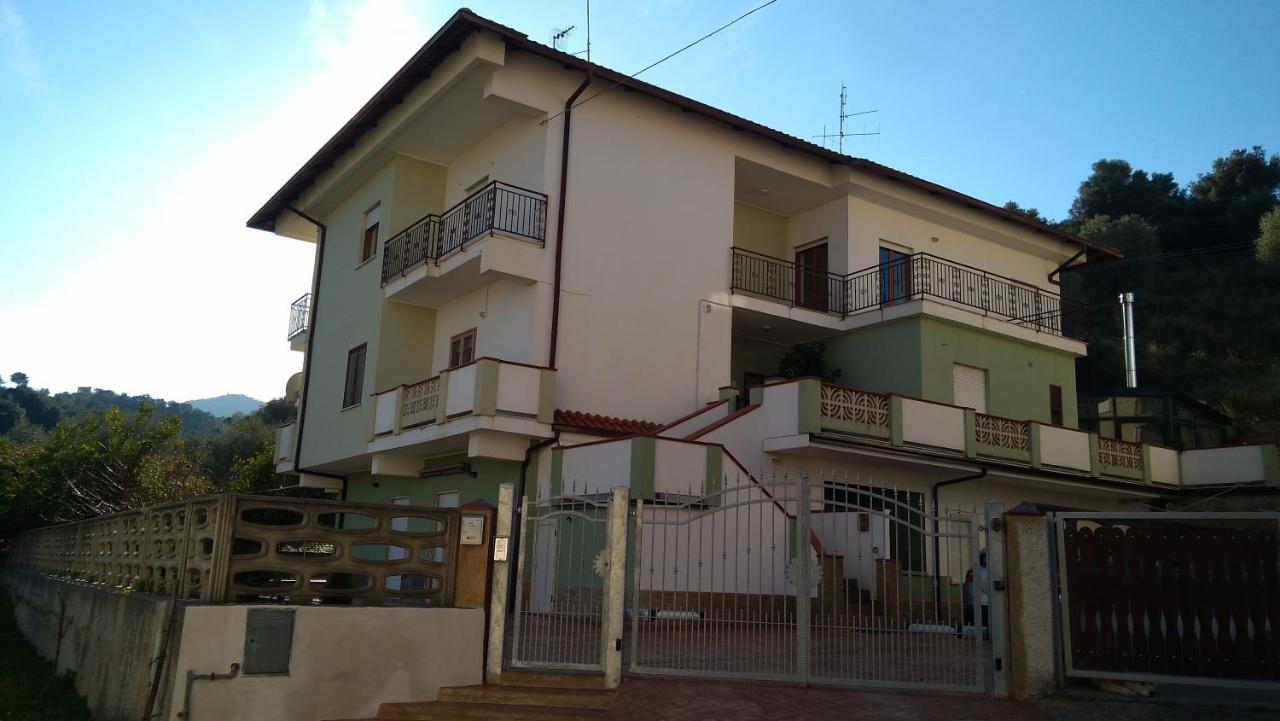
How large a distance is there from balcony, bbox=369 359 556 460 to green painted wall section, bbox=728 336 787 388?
6.63 metres

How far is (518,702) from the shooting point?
9062mm

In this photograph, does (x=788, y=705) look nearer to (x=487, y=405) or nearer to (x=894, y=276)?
(x=487, y=405)

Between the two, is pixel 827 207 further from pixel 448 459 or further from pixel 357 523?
pixel 357 523

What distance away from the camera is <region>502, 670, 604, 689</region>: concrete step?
363 inches

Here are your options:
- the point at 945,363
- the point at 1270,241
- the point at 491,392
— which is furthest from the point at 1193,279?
the point at 491,392

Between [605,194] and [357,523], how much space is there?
9.60 metres

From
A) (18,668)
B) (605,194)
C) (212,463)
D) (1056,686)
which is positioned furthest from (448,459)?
(212,463)

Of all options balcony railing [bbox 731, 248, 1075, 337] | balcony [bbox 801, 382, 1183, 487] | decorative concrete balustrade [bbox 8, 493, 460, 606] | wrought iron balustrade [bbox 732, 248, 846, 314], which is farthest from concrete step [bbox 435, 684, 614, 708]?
balcony railing [bbox 731, 248, 1075, 337]

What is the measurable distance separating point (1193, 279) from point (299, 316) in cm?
4200

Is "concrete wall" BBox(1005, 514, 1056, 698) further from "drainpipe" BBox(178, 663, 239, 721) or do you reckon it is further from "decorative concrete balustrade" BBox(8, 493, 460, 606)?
"drainpipe" BBox(178, 663, 239, 721)

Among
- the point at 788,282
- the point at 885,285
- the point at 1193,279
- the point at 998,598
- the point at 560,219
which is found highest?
the point at 1193,279

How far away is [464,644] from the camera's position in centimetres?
961

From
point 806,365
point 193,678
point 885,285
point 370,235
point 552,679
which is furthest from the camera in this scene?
point 885,285

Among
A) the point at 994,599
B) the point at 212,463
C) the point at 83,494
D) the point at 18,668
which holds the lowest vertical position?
the point at 18,668
